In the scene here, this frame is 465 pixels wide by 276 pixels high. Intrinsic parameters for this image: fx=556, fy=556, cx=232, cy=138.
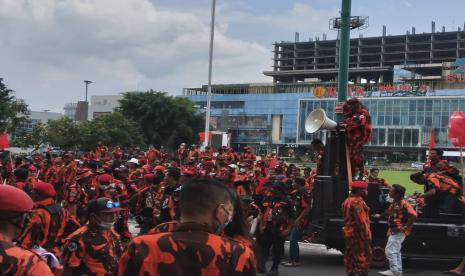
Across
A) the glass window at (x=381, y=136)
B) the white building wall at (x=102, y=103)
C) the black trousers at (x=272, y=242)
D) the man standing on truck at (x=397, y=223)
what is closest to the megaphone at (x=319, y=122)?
the man standing on truck at (x=397, y=223)

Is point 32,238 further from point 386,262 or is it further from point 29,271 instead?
point 386,262

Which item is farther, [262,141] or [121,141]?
[262,141]

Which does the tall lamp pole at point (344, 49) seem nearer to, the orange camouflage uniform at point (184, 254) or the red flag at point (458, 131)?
the red flag at point (458, 131)

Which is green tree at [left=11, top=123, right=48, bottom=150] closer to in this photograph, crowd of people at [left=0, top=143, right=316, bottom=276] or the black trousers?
crowd of people at [left=0, top=143, right=316, bottom=276]

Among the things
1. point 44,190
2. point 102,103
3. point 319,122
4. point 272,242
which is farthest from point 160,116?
point 102,103

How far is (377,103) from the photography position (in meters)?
95.8

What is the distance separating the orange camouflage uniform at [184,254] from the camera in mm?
2463

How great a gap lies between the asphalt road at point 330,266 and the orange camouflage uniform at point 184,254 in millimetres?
6769

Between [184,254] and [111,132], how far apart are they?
46941 mm

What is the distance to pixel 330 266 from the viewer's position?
10.0 m

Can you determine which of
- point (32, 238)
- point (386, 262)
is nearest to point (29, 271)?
point (32, 238)

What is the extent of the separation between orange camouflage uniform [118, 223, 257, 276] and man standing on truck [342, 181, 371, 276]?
18.0 ft

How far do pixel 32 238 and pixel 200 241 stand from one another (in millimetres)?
3190

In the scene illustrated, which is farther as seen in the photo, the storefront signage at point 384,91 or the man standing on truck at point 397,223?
the storefront signage at point 384,91
